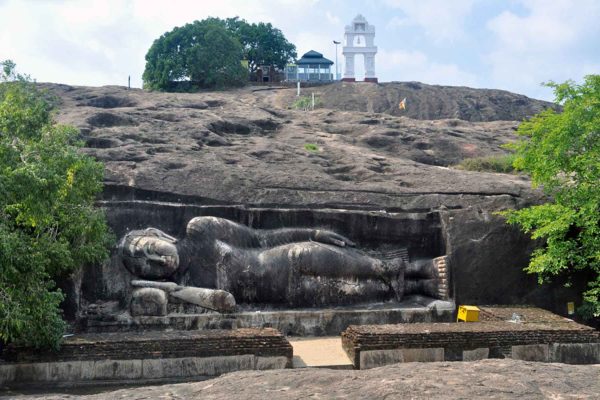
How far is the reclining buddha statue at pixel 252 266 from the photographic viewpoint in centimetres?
1053

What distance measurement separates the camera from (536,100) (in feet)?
134

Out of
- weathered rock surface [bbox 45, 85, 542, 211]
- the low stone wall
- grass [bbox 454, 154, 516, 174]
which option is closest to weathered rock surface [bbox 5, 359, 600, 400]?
the low stone wall

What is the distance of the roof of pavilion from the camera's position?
4903 centimetres

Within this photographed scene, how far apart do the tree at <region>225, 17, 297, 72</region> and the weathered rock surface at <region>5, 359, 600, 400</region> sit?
42.7 metres

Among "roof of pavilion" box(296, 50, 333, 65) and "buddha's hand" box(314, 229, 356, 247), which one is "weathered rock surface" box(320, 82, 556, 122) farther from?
"buddha's hand" box(314, 229, 356, 247)

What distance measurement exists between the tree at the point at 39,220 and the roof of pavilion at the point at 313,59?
128 ft

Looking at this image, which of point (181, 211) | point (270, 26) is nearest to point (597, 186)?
point (181, 211)

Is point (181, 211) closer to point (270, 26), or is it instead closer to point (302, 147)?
point (302, 147)

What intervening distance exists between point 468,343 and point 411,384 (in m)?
6.24

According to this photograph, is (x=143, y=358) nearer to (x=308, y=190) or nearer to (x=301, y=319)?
(x=301, y=319)

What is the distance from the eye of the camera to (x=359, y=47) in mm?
56531

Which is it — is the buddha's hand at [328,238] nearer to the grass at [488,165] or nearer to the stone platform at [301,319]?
the stone platform at [301,319]

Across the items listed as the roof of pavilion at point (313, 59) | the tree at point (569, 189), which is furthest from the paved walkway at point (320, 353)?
the roof of pavilion at point (313, 59)

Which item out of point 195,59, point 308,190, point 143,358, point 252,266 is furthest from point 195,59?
point 143,358
